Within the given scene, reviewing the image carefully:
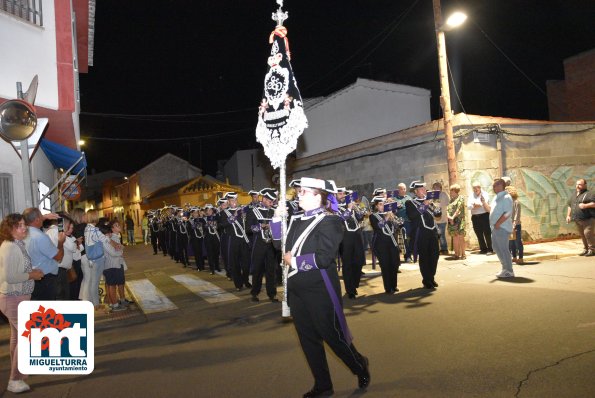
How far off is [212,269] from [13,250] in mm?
9426

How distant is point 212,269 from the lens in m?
14.5

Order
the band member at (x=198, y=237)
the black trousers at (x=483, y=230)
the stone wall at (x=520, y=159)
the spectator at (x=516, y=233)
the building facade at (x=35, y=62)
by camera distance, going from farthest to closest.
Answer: the band member at (x=198, y=237), the stone wall at (x=520, y=159), the black trousers at (x=483, y=230), the spectator at (x=516, y=233), the building facade at (x=35, y=62)

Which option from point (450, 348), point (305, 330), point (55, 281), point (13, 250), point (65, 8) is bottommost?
point (450, 348)

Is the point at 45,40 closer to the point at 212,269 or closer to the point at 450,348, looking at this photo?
the point at 212,269

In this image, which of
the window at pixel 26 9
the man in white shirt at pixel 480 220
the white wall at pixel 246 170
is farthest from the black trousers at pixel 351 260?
the white wall at pixel 246 170

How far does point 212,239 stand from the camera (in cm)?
1441

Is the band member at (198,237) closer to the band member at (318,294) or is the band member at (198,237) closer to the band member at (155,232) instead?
the band member at (155,232)

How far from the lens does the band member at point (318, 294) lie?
14.1 ft

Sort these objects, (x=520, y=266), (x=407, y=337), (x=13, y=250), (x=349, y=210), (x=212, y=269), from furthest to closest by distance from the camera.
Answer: (x=212, y=269), (x=520, y=266), (x=349, y=210), (x=407, y=337), (x=13, y=250)

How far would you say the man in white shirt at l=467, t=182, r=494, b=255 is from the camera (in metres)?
13.0

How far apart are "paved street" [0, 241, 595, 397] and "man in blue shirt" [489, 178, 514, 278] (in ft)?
1.16

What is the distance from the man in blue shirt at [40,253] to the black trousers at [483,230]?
10.7 metres

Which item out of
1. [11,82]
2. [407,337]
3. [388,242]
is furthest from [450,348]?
[11,82]
